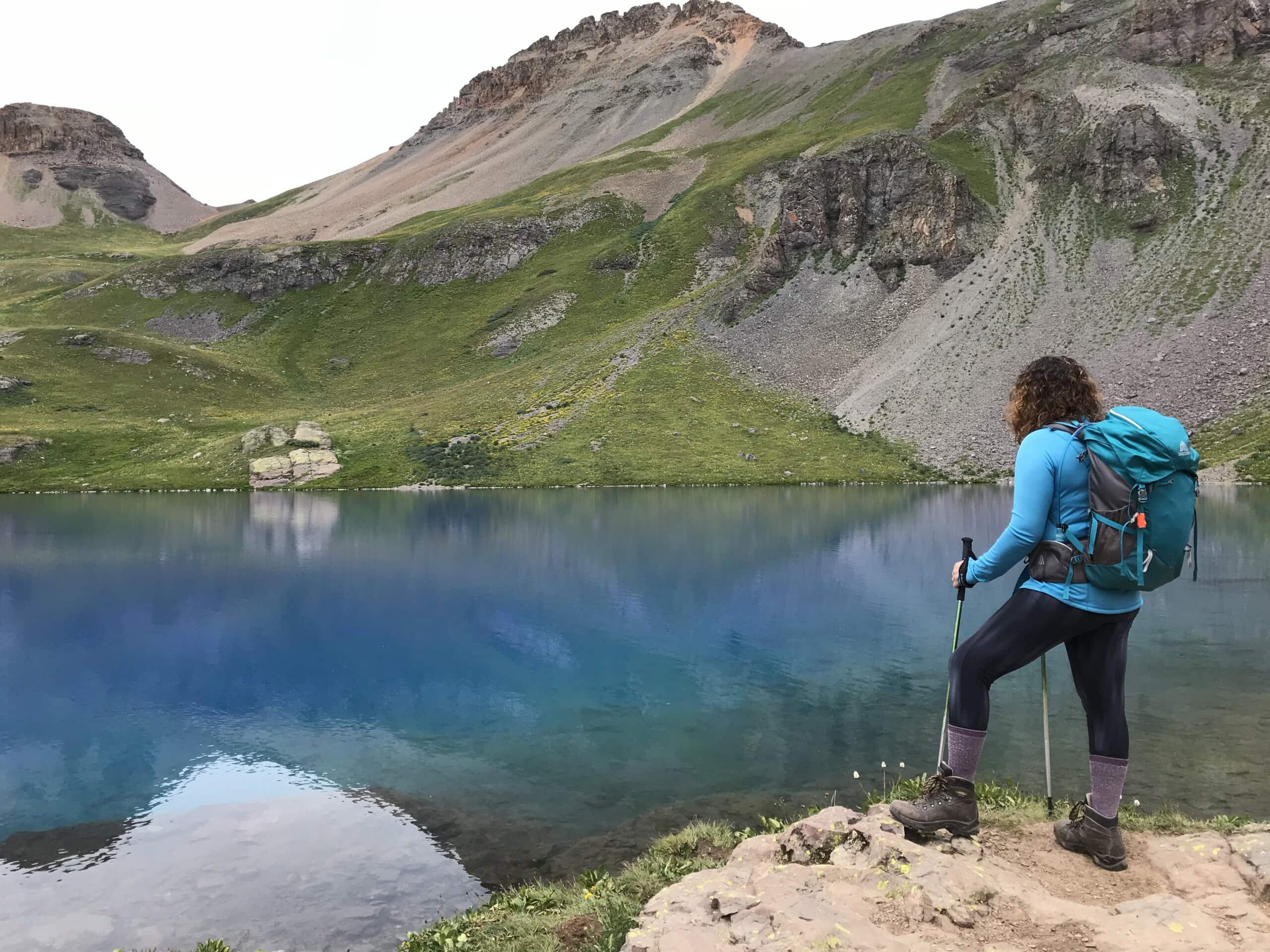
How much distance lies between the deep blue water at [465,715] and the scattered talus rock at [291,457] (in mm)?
39531

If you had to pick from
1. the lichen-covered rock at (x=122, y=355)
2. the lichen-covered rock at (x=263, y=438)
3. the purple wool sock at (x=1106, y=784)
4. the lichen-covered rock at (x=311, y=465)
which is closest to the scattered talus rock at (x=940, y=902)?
the purple wool sock at (x=1106, y=784)

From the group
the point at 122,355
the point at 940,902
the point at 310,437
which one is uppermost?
the point at 122,355

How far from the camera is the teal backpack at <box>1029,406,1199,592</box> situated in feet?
19.5

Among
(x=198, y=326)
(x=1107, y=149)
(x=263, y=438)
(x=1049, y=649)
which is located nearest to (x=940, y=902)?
(x=1049, y=649)

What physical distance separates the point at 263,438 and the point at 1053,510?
84.4 meters

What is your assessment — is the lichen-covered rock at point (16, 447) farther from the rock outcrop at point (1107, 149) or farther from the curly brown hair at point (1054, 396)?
the rock outcrop at point (1107, 149)

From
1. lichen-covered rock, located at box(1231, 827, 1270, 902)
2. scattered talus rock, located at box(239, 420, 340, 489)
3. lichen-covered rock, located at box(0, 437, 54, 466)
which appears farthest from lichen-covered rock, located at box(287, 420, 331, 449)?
lichen-covered rock, located at box(1231, 827, 1270, 902)

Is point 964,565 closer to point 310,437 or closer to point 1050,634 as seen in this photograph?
point 1050,634

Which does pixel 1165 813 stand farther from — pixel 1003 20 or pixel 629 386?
pixel 1003 20

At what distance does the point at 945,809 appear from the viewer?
6.83 metres

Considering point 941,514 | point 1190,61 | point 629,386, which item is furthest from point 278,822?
point 1190,61

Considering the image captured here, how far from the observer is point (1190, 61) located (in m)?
103

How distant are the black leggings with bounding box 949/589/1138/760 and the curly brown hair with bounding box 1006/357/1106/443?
5.35 feet

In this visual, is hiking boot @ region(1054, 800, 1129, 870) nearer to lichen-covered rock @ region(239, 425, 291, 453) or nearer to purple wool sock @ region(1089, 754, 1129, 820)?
purple wool sock @ region(1089, 754, 1129, 820)
